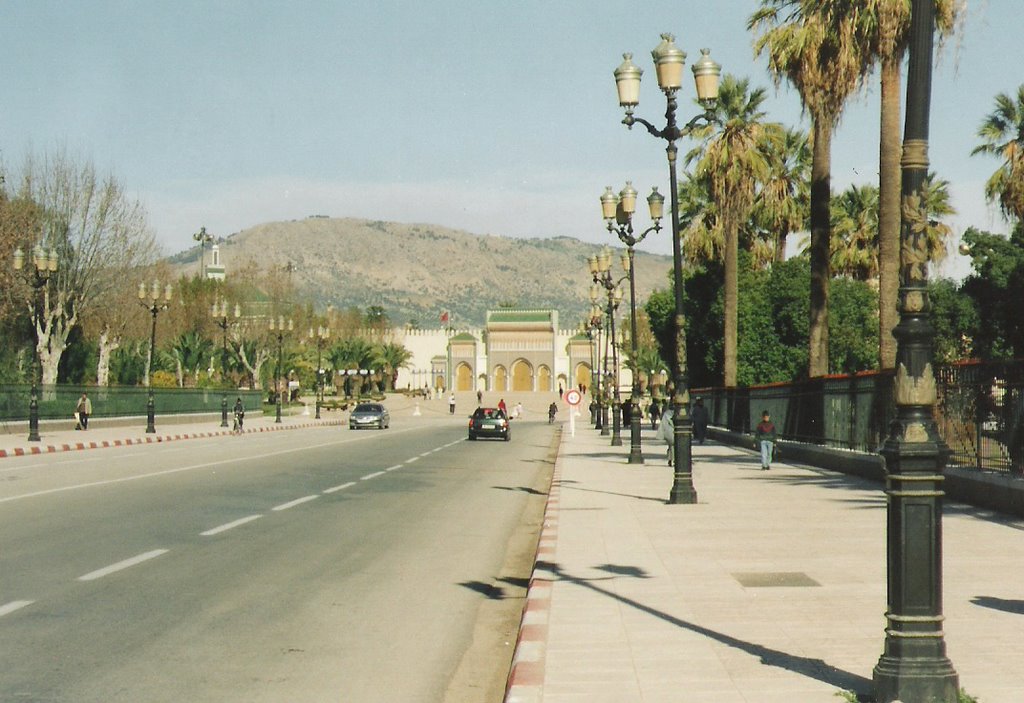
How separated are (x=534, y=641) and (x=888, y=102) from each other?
21.0m

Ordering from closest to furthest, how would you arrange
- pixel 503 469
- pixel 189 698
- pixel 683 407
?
pixel 189 698
pixel 683 407
pixel 503 469

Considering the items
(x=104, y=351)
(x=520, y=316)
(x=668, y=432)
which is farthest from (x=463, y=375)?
(x=668, y=432)

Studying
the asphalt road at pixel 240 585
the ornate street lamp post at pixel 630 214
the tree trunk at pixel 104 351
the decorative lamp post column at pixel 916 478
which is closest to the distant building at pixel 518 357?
the tree trunk at pixel 104 351

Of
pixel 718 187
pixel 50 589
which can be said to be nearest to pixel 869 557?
pixel 50 589

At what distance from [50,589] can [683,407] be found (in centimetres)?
1171

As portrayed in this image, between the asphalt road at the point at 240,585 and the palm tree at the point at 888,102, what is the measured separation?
8440 millimetres

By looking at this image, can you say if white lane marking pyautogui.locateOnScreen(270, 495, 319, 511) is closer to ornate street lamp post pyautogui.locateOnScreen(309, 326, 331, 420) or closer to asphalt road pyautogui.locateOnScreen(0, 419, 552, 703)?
asphalt road pyautogui.locateOnScreen(0, 419, 552, 703)

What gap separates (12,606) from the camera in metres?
9.63

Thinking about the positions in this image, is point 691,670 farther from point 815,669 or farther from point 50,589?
point 50,589

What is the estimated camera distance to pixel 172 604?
9953 mm

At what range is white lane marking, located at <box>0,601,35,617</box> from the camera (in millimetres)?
9430

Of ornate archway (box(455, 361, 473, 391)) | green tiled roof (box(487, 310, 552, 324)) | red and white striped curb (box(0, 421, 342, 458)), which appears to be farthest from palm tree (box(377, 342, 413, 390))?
red and white striped curb (box(0, 421, 342, 458))

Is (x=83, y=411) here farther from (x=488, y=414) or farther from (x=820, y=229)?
(x=820, y=229)

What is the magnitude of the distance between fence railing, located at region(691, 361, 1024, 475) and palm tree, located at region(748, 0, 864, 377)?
6.93 ft
